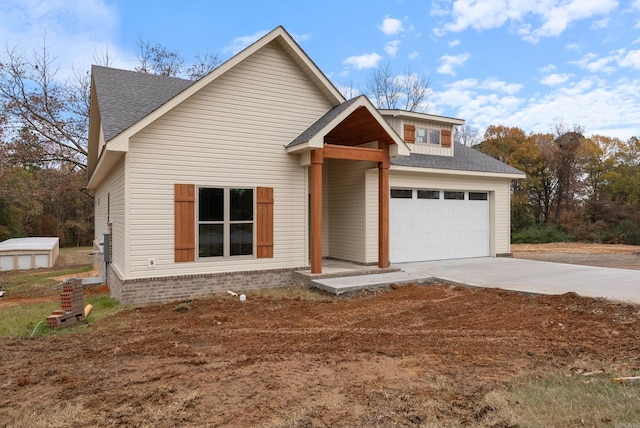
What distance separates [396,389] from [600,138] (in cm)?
3311

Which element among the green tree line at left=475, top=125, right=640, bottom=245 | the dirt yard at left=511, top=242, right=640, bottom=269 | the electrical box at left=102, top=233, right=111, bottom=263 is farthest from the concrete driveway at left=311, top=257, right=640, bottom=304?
the green tree line at left=475, top=125, right=640, bottom=245

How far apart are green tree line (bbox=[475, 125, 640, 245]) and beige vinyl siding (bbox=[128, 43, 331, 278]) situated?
815 inches

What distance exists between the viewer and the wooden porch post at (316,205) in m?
9.29

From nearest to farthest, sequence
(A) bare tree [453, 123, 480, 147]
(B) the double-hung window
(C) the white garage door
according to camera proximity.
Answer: (B) the double-hung window → (C) the white garage door → (A) bare tree [453, 123, 480, 147]

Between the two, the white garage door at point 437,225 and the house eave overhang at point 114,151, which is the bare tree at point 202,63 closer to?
the house eave overhang at point 114,151

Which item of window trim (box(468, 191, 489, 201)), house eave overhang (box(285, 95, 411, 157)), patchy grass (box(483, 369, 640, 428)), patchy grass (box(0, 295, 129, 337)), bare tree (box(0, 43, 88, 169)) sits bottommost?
patchy grass (box(0, 295, 129, 337))

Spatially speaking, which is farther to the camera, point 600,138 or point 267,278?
point 600,138

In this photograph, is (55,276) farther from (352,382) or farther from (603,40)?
(603,40)

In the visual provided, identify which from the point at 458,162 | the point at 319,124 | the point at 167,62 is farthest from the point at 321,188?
the point at 167,62

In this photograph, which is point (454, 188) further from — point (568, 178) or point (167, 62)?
point (167, 62)

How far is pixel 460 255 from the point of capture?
43.4ft

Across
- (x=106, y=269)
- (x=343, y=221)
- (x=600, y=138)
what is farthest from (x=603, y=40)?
(x=600, y=138)

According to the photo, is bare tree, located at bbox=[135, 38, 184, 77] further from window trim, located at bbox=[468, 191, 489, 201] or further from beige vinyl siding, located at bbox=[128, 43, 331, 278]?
window trim, located at bbox=[468, 191, 489, 201]

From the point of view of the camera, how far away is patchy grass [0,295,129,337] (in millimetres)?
6297
